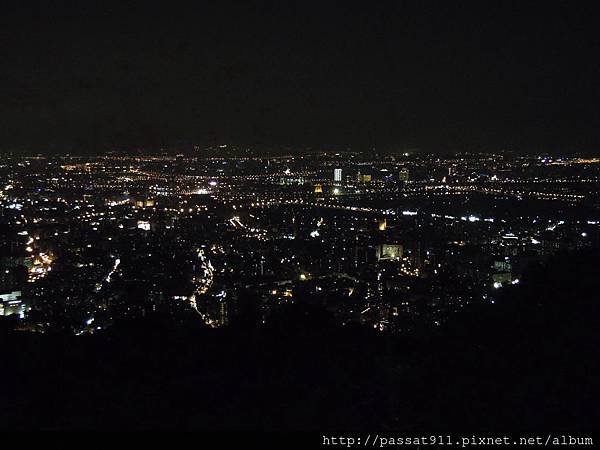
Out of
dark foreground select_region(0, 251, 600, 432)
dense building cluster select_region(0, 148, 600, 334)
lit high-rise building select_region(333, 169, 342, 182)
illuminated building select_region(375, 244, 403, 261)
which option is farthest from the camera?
lit high-rise building select_region(333, 169, 342, 182)

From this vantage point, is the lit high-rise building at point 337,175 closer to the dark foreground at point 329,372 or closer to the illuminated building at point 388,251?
the illuminated building at point 388,251

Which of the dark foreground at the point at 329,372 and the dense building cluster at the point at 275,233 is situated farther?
the dense building cluster at the point at 275,233

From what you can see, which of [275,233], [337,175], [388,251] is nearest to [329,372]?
[388,251]

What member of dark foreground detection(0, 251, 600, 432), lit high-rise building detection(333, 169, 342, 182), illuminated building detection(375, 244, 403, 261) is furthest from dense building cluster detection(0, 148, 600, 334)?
dark foreground detection(0, 251, 600, 432)

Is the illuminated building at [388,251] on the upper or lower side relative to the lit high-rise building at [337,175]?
lower

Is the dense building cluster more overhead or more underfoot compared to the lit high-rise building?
more underfoot

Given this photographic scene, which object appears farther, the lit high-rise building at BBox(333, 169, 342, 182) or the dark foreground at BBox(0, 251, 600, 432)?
the lit high-rise building at BBox(333, 169, 342, 182)

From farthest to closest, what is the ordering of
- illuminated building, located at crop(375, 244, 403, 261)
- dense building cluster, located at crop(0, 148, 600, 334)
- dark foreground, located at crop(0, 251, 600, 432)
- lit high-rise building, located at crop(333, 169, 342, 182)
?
lit high-rise building, located at crop(333, 169, 342, 182) → illuminated building, located at crop(375, 244, 403, 261) → dense building cluster, located at crop(0, 148, 600, 334) → dark foreground, located at crop(0, 251, 600, 432)

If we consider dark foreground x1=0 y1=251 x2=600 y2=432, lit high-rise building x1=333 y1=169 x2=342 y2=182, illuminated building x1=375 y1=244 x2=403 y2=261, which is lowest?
dark foreground x1=0 y1=251 x2=600 y2=432

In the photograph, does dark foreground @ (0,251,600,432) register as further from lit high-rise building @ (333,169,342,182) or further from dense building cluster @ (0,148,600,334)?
lit high-rise building @ (333,169,342,182)

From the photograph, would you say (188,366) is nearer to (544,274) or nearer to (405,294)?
(544,274)

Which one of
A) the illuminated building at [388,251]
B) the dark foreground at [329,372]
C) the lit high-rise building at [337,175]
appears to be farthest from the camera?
the lit high-rise building at [337,175]

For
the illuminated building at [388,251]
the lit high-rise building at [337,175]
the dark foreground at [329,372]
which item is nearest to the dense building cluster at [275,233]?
the illuminated building at [388,251]
